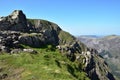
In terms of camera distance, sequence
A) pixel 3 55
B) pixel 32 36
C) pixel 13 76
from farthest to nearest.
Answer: pixel 32 36
pixel 3 55
pixel 13 76

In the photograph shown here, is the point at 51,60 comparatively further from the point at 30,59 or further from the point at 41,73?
the point at 41,73

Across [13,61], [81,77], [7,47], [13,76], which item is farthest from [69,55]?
[13,76]

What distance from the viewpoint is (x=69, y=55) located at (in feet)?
527

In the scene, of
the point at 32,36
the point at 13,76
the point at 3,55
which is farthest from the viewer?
the point at 32,36

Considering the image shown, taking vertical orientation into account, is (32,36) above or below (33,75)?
above

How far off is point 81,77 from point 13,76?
43310mm

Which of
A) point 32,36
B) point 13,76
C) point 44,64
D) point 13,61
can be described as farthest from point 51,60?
point 32,36

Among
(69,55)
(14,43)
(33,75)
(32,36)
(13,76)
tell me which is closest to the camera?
(33,75)

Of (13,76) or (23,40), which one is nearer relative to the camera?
(13,76)

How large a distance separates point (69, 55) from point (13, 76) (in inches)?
2537

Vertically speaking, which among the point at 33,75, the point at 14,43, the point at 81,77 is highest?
the point at 14,43

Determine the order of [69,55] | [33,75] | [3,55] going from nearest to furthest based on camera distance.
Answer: [33,75] < [3,55] < [69,55]

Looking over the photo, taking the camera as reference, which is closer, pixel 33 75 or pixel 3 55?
pixel 33 75

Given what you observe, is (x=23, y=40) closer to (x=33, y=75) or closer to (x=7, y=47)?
(x=7, y=47)
